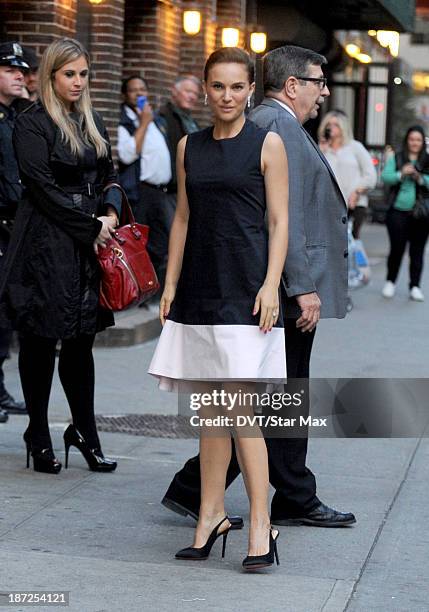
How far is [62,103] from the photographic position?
619 centimetres

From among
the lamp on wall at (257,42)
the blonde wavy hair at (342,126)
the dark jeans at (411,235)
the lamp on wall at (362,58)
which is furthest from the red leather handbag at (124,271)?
the lamp on wall at (362,58)

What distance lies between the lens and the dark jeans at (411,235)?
1424 centimetres

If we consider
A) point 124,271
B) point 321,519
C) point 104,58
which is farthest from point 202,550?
point 104,58

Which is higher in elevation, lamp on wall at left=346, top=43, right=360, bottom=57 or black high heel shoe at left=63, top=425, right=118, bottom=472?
lamp on wall at left=346, top=43, right=360, bottom=57

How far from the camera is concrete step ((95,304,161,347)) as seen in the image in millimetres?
10375

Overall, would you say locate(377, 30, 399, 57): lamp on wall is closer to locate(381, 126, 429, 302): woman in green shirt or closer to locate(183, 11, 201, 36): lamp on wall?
locate(381, 126, 429, 302): woman in green shirt

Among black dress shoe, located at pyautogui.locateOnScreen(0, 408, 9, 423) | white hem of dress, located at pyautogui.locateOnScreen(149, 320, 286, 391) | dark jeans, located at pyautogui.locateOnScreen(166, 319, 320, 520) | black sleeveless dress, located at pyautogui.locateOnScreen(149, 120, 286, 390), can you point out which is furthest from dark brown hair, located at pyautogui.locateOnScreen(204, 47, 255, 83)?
black dress shoe, located at pyautogui.locateOnScreen(0, 408, 9, 423)

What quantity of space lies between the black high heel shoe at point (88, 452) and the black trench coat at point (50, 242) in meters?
0.50

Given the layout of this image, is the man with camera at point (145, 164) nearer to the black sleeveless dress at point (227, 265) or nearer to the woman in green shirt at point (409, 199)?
the woman in green shirt at point (409, 199)

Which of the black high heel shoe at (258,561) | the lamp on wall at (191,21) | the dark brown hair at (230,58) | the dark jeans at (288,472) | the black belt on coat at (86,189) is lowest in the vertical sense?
the black high heel shoe at (258,561)

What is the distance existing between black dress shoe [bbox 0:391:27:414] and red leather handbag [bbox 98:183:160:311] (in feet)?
5.65

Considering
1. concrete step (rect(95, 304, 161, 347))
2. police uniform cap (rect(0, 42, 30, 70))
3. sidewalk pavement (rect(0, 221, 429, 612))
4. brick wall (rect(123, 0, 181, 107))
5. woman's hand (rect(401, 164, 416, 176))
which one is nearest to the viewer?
sidewalk pavement (rect(0, 221, 429, 612))

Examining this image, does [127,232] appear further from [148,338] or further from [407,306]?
[407,306]

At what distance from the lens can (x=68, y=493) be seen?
6082mm
